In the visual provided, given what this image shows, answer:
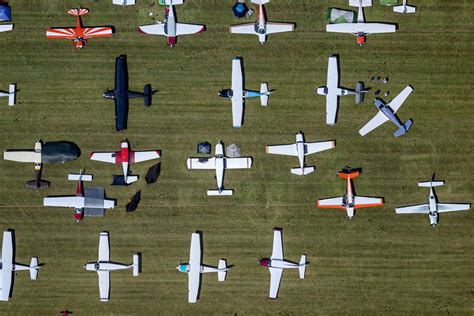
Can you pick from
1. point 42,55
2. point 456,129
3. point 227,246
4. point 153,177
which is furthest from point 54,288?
point 456,129

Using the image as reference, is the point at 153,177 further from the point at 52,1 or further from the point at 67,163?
the point at 52,1

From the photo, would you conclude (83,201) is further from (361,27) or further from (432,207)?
(432,207)

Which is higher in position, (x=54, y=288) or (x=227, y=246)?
(x=227, y=246)

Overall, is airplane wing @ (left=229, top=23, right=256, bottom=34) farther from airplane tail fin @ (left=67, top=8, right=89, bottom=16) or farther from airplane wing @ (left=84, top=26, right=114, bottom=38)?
airplane tail fin @ (left=67, top=8, right=89, bottom=16)

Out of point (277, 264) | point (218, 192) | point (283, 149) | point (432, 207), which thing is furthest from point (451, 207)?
point (218, 192)

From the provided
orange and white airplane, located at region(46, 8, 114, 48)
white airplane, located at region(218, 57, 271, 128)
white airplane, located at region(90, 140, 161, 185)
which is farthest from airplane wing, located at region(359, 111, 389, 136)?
orange and white airplane, located at region(46, 8, 114, 48)

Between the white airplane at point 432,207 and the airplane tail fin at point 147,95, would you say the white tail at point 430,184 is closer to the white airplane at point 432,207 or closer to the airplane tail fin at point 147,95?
the white airplane at point 432,207
